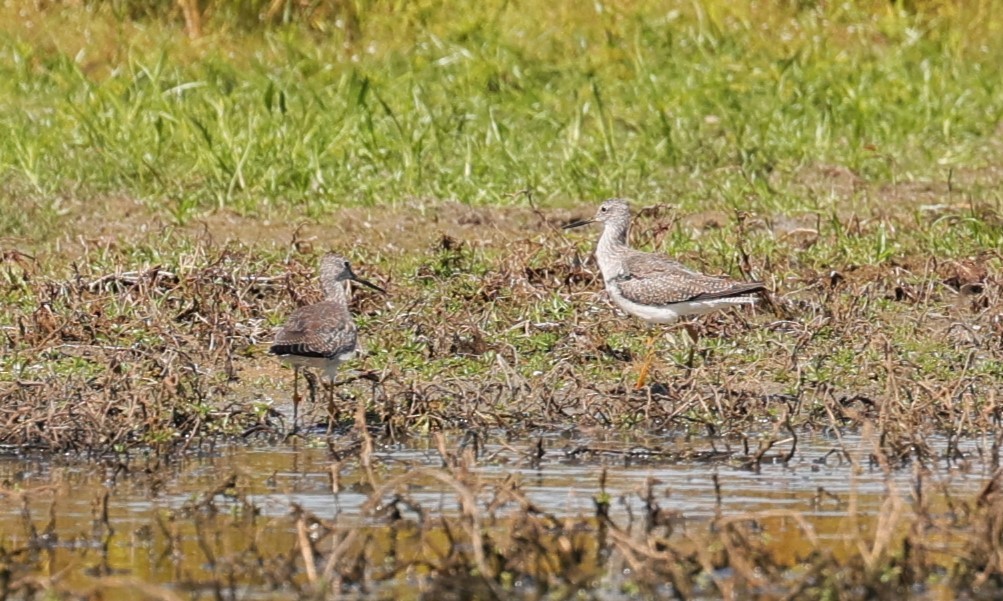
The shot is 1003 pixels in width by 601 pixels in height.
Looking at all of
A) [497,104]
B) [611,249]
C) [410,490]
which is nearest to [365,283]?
[611,249]

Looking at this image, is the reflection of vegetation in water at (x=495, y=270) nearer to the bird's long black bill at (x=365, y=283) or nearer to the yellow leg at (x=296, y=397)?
the yellow leg at (x=296, y=397)

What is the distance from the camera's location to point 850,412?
312 inches

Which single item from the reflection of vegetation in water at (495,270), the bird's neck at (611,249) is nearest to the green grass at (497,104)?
the reflection of vegetation in water at (495,270)

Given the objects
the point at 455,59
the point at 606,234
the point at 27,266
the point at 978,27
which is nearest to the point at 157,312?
the point at 27,266

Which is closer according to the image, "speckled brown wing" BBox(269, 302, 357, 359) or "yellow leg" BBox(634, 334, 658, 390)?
"speckled brown wing" BBox(269, 302, 357, 359)

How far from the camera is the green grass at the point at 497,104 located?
12.9 metres

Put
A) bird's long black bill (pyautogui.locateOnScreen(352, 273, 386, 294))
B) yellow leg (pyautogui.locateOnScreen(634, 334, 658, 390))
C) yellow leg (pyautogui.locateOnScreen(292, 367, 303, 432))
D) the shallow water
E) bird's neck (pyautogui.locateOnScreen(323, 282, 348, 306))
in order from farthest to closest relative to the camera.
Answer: bird's long black bill (pyautogui.locateOnScreen(352, 273, 386, 294)), bird's neck (pyautogui.locateOnScreen(323, 282, 348, 306)), yellow leg (pyautogui.locateOnScreen(634, 334, 658, 390)), yellow leg (pyautogui.locateOnScreen(292, 367, 303, 432)), the shallow water

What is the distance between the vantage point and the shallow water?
20.6 feet

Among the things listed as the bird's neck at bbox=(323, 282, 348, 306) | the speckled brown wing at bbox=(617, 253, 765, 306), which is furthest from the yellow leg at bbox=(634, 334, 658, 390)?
the bird's neck at bbox=(323, 282, 348, 306)

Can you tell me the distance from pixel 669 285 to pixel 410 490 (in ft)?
9.78

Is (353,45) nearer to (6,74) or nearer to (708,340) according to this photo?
(6,74)

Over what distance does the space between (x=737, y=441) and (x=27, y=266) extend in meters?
4.53

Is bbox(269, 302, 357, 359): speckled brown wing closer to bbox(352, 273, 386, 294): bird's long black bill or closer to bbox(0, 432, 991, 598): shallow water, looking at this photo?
bbox(0, 432, 991, 598): shallow water

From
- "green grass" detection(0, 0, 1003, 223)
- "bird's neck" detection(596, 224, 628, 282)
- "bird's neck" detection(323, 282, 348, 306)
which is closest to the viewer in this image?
"bird's neck" detection(323, 282, 348, 306)
